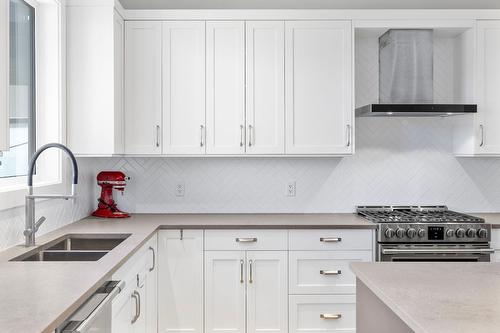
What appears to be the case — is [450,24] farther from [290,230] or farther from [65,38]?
[65,38]

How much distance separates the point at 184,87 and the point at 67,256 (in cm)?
156

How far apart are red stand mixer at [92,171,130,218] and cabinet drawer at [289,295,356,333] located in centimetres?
141

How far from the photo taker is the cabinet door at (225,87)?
11.8 ft

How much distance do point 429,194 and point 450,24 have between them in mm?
1304

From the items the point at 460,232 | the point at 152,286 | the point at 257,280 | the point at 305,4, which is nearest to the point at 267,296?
the point at 257,280

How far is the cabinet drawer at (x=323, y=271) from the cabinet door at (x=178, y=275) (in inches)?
25.3

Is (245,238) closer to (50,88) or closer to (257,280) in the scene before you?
(257,280)

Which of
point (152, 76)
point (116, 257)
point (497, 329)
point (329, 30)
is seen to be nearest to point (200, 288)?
point (116, 257)

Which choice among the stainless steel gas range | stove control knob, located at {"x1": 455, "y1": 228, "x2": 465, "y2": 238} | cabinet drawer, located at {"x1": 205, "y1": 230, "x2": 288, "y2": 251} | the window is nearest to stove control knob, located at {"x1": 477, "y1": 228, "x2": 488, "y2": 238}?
the stainless steel gas range

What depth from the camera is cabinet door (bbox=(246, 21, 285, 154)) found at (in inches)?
142

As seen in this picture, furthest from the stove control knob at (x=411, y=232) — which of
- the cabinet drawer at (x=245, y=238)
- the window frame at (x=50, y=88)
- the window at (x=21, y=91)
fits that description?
the window at (x=21, y=91)

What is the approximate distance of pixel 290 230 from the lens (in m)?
3.37

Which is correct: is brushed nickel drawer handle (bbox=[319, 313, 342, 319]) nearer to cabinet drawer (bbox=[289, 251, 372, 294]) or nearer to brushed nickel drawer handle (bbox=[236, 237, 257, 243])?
cabinet drawer (bbox=[289, 251, 372, 294])

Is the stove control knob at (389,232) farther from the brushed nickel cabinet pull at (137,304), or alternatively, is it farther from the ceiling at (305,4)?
the ceiling at (305,4)
